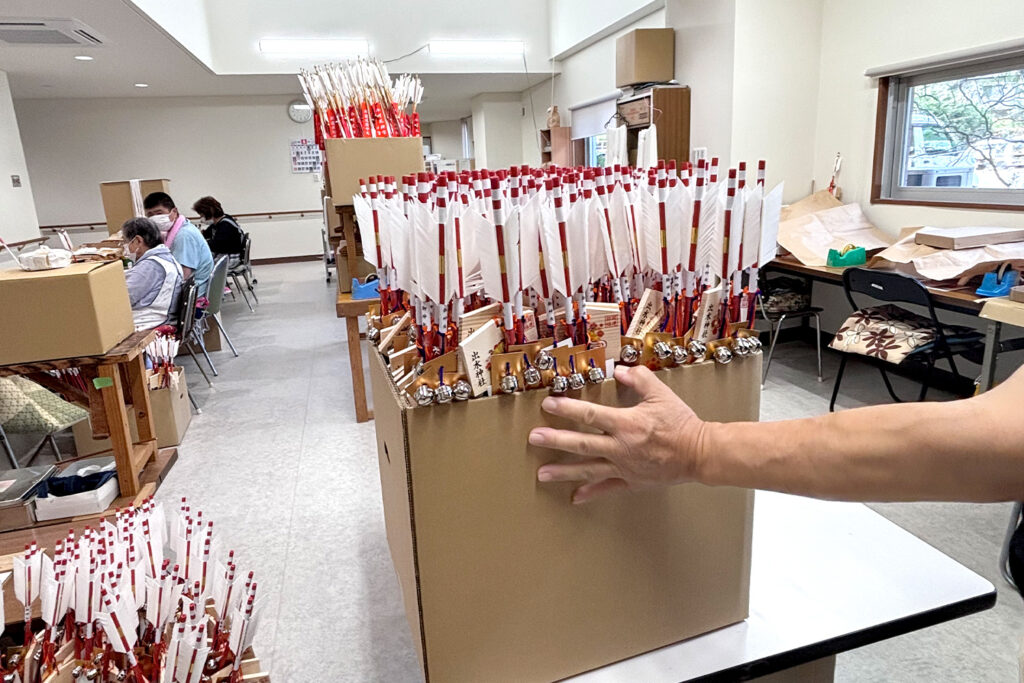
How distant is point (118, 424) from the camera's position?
2.46 metres

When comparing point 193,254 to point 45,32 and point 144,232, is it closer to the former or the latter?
point 144,232

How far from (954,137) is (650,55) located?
2.19 metres

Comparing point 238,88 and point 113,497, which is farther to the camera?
point 238,88

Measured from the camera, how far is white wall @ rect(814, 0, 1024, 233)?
331cm

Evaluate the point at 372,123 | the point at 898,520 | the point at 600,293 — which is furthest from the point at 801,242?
the point at 600,293

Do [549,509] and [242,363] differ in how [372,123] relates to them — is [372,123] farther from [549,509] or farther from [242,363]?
[549,509]

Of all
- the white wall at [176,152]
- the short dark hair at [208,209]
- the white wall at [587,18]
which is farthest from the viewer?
the white wall at [176,152]

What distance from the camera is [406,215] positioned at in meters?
0.88

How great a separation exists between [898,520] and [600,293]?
201 centimetres

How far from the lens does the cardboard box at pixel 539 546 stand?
2.49 feet

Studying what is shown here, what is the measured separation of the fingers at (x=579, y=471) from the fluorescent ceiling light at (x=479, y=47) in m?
8.06

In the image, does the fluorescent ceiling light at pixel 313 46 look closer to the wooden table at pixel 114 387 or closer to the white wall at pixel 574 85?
the white wall at pixel 574 85

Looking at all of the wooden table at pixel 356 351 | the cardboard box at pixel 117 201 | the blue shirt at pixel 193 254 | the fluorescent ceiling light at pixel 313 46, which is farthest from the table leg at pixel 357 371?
the fluorescent ceiling light at pixel 313 46

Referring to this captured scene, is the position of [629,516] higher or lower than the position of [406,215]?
lower
